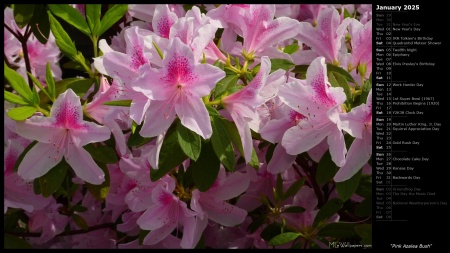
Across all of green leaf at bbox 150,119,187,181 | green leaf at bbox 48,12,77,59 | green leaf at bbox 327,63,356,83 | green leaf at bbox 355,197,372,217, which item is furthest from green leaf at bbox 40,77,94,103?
green leaf at bbox 355,197,372,217

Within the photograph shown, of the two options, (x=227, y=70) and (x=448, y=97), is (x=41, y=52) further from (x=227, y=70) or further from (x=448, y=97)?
(x=448, y=97)

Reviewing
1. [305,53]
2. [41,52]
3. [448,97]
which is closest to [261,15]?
[305,53]

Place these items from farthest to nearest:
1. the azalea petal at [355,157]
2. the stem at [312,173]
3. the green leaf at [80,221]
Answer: the green leaf at [80,221] → the stem at [312,173] → the azalea petal at [355,157]

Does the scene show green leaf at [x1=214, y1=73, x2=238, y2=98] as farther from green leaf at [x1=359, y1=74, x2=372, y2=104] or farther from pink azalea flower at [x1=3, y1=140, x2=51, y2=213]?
pink azalea flower at [x1=3, y1=140, x2=51, y2=213]

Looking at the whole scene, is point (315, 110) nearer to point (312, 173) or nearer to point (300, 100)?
point (300, 100)

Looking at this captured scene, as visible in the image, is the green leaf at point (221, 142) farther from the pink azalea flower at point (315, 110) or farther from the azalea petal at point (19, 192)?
the azalea petal at point (19, 192)

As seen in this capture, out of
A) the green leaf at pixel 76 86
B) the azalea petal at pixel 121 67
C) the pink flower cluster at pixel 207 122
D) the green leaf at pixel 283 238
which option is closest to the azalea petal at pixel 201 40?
the pink flower cluster at pixel 207 122
